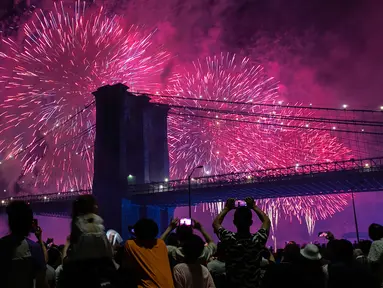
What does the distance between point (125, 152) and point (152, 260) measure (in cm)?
5045

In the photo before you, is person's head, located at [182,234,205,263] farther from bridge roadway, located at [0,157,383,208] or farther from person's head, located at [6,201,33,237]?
bridge roadway, located at [0,157,383,208]

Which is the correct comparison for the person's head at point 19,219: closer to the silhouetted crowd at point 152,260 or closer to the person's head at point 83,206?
the silhouetted crowd at point 152,260

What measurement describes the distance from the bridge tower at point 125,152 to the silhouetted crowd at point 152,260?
1761 inches

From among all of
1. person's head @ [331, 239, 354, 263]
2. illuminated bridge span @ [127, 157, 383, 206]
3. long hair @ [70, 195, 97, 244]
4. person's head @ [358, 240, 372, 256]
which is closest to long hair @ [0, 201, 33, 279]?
long hair @ [70, 195, 97, 244]

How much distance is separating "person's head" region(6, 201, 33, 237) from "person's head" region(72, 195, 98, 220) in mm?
626

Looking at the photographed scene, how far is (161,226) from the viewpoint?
58.4 m

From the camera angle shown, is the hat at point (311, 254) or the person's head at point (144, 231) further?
the hat at point (311, 254)

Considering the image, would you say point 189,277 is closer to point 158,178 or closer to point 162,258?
point 162,258

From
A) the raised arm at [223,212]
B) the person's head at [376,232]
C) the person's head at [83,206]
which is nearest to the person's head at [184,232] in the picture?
the raised arm at [223,212]

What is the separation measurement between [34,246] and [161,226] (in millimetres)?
55518

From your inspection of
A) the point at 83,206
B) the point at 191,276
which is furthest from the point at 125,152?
the point at 83,206

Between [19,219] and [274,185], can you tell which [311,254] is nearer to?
[19,219]

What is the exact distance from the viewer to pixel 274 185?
164 feet

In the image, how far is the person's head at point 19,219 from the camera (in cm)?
402
